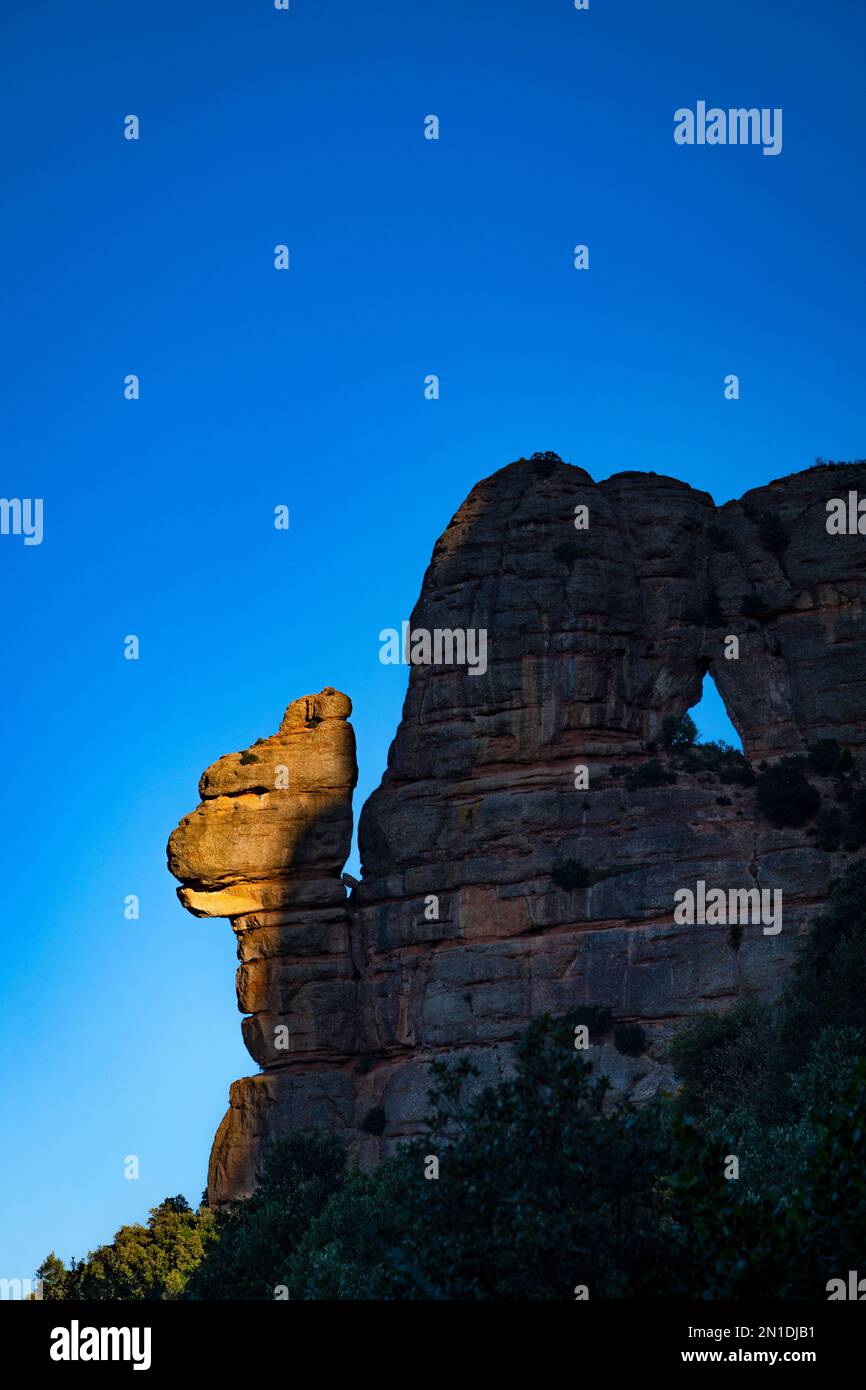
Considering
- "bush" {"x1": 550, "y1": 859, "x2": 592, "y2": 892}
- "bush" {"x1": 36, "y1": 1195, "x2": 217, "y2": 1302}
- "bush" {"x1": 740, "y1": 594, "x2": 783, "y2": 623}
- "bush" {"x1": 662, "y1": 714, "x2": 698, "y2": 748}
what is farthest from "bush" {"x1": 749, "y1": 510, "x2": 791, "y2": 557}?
"bush" {"x1": 36, "y1": 1195, "x2": 217, "y2": 1302}

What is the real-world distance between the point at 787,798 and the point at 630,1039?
42.3 feet

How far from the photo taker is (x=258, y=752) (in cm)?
8231

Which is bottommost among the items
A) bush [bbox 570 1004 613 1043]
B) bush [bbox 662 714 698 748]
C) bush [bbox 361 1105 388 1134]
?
bush [bbox 361 1105 388 1134]

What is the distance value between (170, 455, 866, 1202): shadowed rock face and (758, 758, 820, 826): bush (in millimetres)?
676

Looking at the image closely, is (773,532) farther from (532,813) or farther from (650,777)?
(532,813)

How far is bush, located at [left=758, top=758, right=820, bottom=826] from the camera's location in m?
71.8

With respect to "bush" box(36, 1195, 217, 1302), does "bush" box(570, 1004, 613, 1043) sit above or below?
above

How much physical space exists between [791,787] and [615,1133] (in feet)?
159

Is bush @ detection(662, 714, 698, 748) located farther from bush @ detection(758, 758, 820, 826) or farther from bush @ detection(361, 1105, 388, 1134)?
bush @ detection(361, 1105, 388, 1134)

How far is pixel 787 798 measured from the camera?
72188 millimetres

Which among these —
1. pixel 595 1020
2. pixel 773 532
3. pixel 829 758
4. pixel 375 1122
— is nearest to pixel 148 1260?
pixel 375 1122

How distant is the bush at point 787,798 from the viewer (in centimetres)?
7175

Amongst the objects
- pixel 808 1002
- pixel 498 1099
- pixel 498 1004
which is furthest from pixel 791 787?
pixel 498 1099

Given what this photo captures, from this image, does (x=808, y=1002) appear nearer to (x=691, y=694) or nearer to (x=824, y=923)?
(x=824, y=923)
